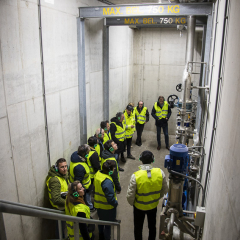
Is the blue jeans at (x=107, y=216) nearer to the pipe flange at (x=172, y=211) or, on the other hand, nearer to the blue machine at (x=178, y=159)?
the pipe flange at (x=172, y=211)

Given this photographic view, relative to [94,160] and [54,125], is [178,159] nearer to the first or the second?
[94,160]

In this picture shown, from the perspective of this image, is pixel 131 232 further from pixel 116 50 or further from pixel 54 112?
pixel 116 50

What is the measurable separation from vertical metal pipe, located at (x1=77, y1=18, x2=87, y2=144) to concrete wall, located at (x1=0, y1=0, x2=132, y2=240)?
124 millimetres

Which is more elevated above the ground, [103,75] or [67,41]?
[67,41]

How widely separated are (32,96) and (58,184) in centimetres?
158

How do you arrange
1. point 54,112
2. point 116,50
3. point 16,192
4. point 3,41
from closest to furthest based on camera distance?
1. point 3,41
2. point 16,192
3. point 54,112
4. point 116,50

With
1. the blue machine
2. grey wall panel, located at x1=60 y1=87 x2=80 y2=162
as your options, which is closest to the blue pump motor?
the blue machine

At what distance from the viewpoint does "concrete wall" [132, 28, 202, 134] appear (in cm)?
975

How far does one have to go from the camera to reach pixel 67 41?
527 cm

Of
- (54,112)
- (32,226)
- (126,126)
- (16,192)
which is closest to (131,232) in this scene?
(32,226)

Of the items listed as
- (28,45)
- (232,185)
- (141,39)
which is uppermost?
(141,39)

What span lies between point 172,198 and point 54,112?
275 centimetres

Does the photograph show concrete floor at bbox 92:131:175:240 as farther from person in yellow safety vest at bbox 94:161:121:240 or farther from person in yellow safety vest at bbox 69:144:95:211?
person in yellow safety vest at bbox 69:144:95:211

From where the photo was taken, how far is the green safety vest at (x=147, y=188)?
12.1 ft
